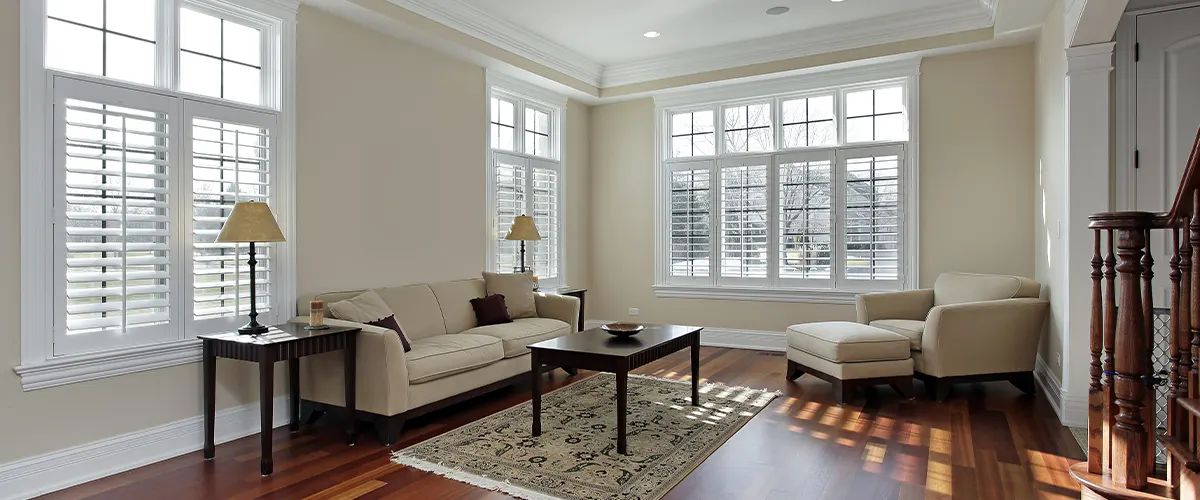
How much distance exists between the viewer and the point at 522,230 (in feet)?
19.7

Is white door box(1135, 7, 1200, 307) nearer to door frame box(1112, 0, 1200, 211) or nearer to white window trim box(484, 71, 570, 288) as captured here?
door frame box(1112, 0, 1200, 211)

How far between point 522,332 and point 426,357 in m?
1.07

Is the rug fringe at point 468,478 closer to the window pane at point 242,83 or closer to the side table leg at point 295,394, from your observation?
the side table leg at point 295,394

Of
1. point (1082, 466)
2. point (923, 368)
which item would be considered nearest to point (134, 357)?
point (1082, 466)

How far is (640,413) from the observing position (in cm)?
431

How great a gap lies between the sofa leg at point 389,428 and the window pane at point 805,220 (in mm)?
4244

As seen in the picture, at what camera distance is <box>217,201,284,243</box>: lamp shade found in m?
3.54

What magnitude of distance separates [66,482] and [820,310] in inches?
228

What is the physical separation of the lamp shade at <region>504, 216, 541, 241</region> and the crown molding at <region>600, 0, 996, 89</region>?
2.22 meters

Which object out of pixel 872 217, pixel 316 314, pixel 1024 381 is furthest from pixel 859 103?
pixel 316 314

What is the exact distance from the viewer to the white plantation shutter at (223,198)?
3793mm

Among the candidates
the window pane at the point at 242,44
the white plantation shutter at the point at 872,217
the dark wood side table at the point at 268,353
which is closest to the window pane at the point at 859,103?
the white plantation shutter at the point at 872,217

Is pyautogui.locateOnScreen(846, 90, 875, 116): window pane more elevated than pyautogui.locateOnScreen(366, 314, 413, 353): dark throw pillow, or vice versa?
pyautogui.locateOnScreen(846, 90, 875, 116): window pane

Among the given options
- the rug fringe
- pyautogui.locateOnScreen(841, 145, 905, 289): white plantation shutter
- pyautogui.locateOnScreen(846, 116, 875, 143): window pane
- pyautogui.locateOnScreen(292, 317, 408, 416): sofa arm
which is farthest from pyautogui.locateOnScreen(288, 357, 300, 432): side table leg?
pyautogui.locateOnScreen(846, 116, 875, 143): window pane
